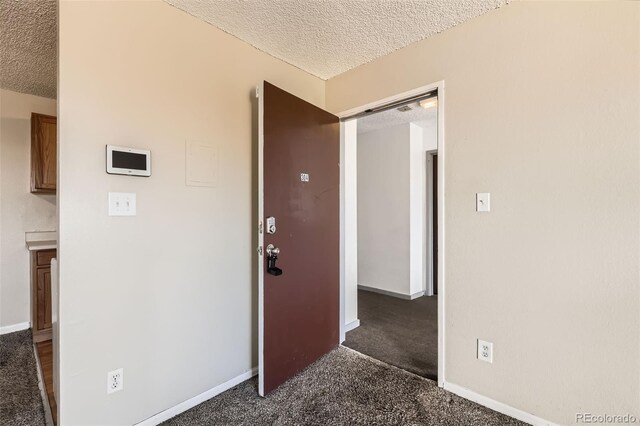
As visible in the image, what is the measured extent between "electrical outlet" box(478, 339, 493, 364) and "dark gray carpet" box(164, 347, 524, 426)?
0.29m

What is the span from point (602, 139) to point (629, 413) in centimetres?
132

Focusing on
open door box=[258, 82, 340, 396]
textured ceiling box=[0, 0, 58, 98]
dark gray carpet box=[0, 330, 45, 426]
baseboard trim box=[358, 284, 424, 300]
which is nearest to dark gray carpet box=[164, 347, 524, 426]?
open door box=[258, 82, 340, 396]

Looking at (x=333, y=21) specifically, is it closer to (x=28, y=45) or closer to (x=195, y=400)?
(x=28, y=45)

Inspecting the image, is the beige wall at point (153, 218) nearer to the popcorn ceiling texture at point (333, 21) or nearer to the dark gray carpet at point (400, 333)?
the popcorn ceiling texture at point (333, 21)

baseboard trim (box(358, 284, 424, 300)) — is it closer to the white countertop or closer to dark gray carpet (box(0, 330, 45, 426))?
dark gray carpet (box(0, 330, 45, 426))

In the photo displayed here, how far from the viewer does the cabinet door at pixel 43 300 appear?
2779 millimetres

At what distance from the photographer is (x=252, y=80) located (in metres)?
2.15

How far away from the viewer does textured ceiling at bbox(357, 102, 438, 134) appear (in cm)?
357

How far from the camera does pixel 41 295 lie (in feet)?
9.16

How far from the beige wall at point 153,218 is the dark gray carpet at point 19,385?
67 cm

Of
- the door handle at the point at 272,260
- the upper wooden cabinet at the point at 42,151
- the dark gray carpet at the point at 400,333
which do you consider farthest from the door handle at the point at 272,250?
the upper wooden cabinet at the point at 42,151

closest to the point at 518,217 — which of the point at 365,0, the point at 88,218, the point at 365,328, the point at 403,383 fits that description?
the point at 403,383

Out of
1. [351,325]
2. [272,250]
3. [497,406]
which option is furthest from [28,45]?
[497,406]

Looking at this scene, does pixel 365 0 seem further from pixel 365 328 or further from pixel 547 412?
pixel 365 328
